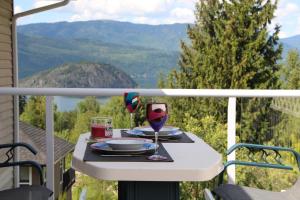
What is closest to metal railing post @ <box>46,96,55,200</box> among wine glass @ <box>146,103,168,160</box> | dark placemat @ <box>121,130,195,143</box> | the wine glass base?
dark placemat @ <box>121,130,195,143</box>

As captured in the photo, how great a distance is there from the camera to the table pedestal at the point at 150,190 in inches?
76.0

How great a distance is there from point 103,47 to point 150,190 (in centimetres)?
4685

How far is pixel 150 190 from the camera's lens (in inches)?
76.0

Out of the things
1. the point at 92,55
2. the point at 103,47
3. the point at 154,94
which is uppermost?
the point at 103,47

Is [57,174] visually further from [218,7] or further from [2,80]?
[218,7]

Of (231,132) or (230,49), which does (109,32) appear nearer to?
(230,49)

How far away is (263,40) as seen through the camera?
29.4 metres

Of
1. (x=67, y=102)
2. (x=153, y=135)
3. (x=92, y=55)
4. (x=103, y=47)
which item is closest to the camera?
(x=153, y=135)

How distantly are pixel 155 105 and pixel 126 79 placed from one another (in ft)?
126

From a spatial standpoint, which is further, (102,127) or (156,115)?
(102,127)

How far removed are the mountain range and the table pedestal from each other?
2994 cm

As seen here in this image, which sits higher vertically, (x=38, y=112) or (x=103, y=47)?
(x=103, y=47)

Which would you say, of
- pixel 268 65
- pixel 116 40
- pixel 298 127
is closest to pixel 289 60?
pixel 268 65

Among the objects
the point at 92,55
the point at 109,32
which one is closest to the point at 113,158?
the point at 92,55
